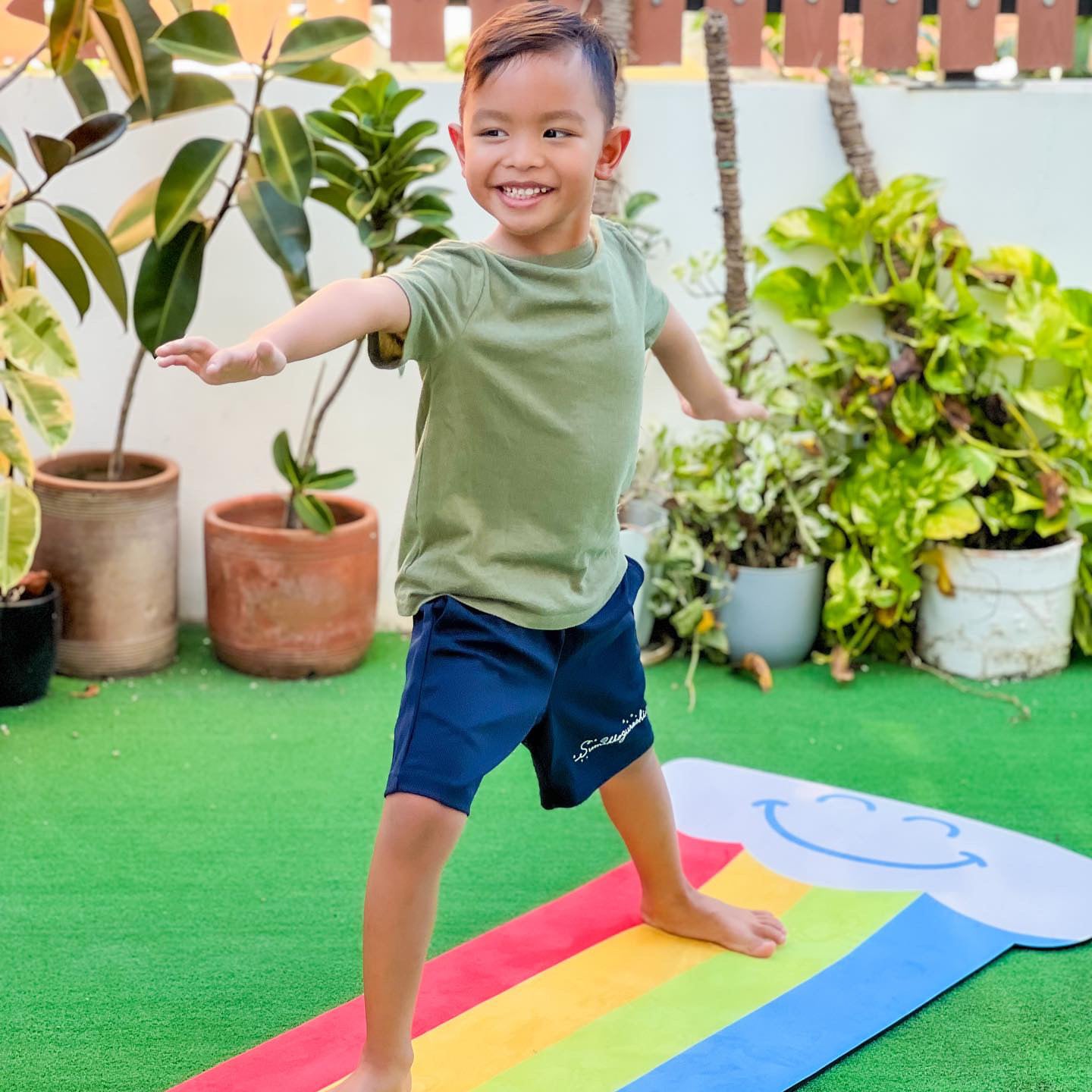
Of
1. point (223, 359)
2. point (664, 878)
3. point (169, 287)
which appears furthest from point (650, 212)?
point (223, 359)

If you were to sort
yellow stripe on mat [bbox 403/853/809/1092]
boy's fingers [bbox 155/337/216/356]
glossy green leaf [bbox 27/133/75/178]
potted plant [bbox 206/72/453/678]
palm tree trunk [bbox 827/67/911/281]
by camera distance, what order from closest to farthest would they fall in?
boy's fingers [bbox 155/337/216/356] → yellow stripe on mat [bbox 403/853/809/1092] → glossy green leaf [bbox 27/133/75/178] → potted plant [bbox 206/72/453/678] → palm tree trunk [bbox 827/67/911/281]

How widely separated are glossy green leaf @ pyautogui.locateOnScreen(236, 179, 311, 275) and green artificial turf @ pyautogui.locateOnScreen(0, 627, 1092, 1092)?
0.91 metres

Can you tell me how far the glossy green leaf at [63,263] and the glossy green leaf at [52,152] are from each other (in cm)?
14

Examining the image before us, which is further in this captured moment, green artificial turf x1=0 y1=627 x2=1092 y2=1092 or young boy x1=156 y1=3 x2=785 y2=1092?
green artificial turf x1=0 y1=627 x2=1092 y2=1092

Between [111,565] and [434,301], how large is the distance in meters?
1.75

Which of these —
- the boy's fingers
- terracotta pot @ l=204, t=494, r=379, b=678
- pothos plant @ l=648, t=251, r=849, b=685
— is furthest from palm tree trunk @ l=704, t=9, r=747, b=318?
the boy's fingers

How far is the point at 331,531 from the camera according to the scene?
3.00 m

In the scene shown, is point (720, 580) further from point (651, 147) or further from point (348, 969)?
point (348, 969)

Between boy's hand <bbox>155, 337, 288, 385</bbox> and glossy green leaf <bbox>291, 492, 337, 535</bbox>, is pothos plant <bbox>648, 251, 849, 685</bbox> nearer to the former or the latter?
glossy green leaf <bbox>291, 492, 337, 535</bbox>

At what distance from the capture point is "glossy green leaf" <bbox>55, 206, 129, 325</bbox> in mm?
2621

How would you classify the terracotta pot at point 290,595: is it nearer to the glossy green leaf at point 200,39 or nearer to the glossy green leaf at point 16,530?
the glossy green leaf at point 16,530

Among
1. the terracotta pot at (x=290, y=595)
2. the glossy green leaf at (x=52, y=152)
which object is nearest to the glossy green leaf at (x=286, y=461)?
the terracotta pot at (x=290, y=595)

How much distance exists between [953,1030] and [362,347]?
1.98 m

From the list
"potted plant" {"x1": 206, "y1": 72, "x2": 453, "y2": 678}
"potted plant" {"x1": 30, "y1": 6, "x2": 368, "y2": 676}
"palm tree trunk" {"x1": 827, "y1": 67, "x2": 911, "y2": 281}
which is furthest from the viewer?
"palm tree trunk" {"x1": 827, "y1": 67, "x2": 911, "y2": 281}
